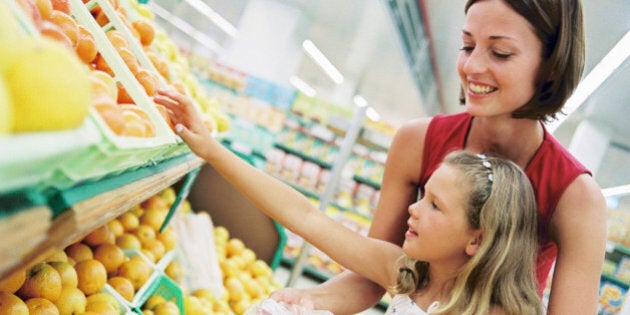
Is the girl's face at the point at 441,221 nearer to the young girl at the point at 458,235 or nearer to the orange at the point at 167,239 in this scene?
the young girl at the point at 458,235

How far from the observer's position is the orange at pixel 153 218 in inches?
90.0

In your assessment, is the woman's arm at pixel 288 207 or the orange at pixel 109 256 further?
the orange at pixel 109 256

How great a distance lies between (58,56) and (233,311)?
2164 millimetres

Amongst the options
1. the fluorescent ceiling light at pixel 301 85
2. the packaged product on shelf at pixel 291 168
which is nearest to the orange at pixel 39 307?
the packaged product on shelf at pixel 291 168

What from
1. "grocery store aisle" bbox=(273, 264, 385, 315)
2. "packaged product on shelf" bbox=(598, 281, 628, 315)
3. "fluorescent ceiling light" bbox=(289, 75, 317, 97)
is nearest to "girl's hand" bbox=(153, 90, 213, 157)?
"grocery store aisle" bbox=(273, 264, 385, 315)

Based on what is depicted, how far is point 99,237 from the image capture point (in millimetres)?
1823

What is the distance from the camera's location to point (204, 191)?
327 centimetres

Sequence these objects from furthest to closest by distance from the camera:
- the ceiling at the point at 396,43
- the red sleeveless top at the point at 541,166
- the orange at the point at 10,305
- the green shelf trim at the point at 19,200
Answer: the ceiling at the point at 396,43 < the red sleeveless top at the point at 541,166 < the orange at the point at 10,305 < the green shelf trim at the point at 19,200

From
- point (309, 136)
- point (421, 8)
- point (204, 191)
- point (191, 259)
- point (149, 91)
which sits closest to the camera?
point (149, 91)

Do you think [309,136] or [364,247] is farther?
[309,136]

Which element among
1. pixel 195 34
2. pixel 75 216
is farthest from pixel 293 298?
pixel 195 34

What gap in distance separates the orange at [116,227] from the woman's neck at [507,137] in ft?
4.23

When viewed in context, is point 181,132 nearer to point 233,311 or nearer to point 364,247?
point 364,247

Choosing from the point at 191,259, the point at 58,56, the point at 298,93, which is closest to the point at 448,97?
the point at 298,93
